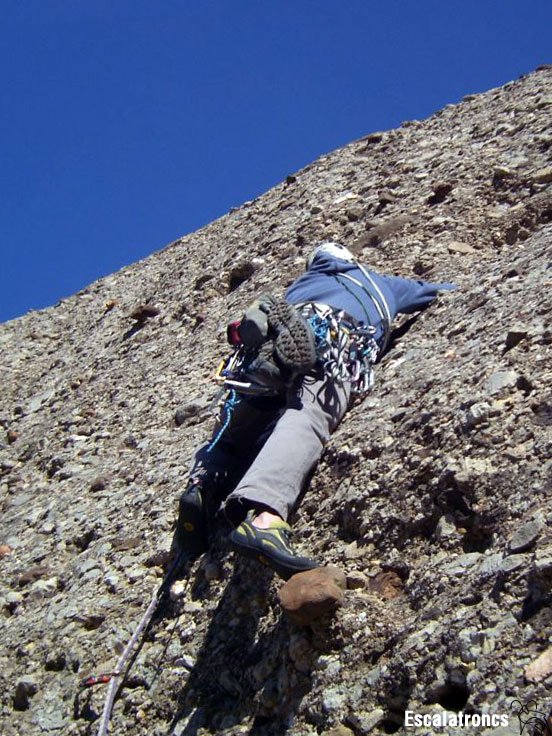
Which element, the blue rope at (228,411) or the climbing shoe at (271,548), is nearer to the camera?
the climbing shoe at (271,548)

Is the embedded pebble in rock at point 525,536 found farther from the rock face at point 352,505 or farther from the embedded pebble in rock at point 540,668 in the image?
the embedded pebble in rock at point 540,668

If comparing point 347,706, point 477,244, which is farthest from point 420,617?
point 477,244

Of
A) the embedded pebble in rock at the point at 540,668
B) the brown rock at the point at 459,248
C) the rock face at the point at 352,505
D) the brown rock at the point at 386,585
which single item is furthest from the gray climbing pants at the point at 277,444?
the brown rock at the point at 459,248

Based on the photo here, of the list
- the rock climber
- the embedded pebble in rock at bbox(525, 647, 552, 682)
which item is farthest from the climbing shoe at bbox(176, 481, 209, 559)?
the embedded pebble in rock at bbox(525, 647, 552, 682)

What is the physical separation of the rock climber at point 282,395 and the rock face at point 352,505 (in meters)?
0.18

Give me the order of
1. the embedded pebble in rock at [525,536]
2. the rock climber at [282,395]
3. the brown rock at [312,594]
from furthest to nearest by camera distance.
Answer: the rock climber at [282,395], the brown rock at [312,594], the embedded pebble in rock at [525,536]

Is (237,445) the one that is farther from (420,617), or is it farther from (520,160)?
(520,160)

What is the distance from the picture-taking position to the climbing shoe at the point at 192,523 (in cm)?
525

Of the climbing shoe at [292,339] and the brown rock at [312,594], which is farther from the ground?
the climbing shoe at [292,339]

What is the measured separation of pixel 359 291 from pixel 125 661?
104 inches

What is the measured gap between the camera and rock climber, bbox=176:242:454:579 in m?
4.79

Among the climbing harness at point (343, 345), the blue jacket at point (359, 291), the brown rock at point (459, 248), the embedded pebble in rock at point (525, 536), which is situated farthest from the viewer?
the brown rock at point (459, 248)

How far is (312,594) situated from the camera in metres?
4.05

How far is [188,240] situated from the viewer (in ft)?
41.5
